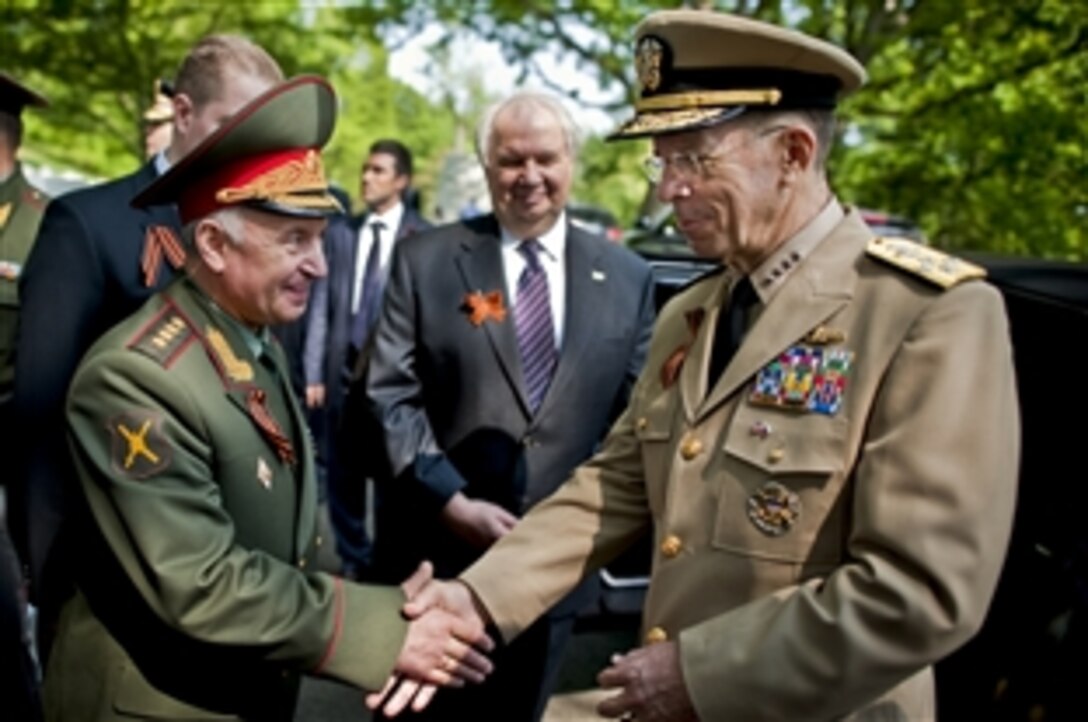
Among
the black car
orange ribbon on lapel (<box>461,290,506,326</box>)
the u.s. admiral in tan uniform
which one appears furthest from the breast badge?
orange ribbon on lapel (<box>461,290,506,326</box>)

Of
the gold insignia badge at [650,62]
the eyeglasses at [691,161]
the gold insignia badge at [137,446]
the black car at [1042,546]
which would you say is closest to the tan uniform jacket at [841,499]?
the eyeglasses at [691,161]

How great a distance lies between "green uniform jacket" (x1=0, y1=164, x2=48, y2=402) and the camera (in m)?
3.94

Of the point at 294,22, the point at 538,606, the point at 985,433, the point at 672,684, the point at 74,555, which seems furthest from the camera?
the point at 294,22

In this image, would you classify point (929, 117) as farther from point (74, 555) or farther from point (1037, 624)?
point (74, 555)

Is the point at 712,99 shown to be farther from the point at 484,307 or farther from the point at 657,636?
the point at 484,307

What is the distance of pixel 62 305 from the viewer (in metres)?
2.85

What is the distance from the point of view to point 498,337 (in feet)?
10.7

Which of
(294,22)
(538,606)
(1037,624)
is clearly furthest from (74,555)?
(294,22)

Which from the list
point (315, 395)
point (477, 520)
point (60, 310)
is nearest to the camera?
point (60, 310)

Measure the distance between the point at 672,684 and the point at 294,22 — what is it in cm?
1761

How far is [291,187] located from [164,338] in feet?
1.36

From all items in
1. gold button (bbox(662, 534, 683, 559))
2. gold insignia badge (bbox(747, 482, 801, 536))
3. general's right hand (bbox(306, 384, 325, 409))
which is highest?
gold insignia badge (bbox(747, 482, 801, 536))

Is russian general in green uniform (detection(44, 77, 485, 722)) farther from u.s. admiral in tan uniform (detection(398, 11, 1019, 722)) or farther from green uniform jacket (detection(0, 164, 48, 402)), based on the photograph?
green uniform jacket (detection(0, 164, 48, 402))

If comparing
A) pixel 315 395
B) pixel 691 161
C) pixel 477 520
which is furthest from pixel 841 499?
pixel 315 395
